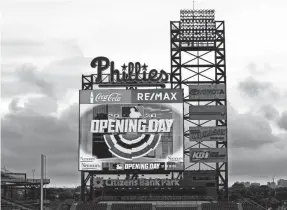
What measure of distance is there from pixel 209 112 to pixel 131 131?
7094 millimetres

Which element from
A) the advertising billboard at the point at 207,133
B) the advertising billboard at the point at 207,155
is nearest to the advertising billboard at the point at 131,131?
the advertising billboard at the point at 207,133

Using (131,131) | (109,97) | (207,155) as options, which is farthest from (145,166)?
(109,97)

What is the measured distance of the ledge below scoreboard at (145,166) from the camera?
57.4 m

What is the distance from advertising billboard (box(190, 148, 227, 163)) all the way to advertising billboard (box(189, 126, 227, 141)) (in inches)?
38.3

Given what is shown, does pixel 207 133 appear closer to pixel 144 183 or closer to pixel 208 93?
pixel 208 93

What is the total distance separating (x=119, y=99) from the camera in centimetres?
5859

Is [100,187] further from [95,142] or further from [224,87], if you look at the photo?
[224,87]

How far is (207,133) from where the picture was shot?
59250 millimetres

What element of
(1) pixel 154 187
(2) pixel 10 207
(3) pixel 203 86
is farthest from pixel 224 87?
(2) pixel 10 207

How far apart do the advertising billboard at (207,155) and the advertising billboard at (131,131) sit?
210 cm

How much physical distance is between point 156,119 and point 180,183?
584cm

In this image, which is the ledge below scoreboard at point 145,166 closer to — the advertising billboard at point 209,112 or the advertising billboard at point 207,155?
the advertising billboard at point 207,155

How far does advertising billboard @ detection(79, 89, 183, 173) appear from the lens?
57.7 metres

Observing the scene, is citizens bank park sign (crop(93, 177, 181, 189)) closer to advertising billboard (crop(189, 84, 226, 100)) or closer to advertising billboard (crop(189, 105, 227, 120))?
advertising billboard (crop(189, 105, 227, 120))
